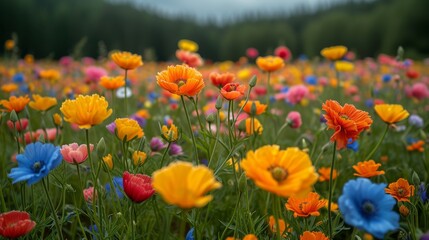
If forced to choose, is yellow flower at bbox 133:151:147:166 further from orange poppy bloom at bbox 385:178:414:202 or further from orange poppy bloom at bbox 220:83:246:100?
orange poppy bloom at bbox 385:178:414:202

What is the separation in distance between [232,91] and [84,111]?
0.47 meters

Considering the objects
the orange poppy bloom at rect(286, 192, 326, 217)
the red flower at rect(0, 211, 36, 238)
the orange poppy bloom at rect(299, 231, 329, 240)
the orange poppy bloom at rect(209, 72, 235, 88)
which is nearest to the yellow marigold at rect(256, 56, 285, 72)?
the orange poppy bloom at rect(209, 72, 235, 88)

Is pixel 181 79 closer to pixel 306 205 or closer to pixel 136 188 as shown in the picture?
pixel 136 188

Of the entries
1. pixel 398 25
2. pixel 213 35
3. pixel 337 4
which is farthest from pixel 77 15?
pixel 337 4

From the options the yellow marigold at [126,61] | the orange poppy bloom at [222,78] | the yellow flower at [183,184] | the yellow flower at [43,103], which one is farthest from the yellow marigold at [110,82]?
the yellow flower at [183,184]

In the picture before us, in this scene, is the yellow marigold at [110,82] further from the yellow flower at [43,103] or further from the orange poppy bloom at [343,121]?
the orange poppy bloom at [343,121]

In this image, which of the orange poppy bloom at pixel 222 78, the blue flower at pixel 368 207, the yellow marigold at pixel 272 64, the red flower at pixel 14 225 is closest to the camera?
the blue flower at pixel 368 207

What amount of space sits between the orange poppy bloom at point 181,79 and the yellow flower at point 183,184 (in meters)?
0.44

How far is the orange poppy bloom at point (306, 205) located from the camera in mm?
1062

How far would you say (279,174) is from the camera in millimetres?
772

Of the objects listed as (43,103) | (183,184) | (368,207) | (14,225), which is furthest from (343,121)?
(43,103)

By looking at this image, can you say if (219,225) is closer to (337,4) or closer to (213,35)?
(213,35)

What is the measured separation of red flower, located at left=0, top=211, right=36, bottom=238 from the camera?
0.91m

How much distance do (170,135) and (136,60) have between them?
23.6 inches
